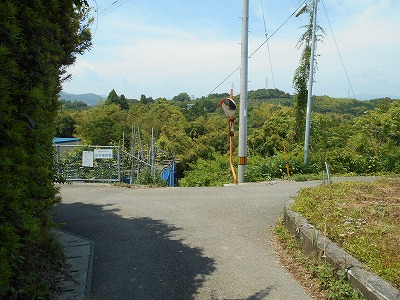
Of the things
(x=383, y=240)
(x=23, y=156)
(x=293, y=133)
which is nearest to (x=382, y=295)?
(x=383, y=240)

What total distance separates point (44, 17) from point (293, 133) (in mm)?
12717

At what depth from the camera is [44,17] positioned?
3.28m

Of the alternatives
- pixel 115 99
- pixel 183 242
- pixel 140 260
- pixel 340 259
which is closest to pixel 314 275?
pixel 340 259

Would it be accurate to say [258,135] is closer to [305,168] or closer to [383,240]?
[305,168]

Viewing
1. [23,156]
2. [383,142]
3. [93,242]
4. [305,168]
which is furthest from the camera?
[383,142]

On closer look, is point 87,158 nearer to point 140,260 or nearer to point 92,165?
point 92,165

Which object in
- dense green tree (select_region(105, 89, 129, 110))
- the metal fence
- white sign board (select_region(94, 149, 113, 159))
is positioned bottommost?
the metal fence

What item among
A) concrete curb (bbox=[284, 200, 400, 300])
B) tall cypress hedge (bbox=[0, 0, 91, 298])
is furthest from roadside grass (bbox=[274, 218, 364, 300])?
tall cypress hedge (bbox=[0, 0, 91, 298])

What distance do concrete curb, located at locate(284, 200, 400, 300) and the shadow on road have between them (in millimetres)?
1327

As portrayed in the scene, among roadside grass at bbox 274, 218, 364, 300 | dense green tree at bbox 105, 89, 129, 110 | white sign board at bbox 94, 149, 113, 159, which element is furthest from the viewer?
dense green tree at bbox 105, 89, 129, 110

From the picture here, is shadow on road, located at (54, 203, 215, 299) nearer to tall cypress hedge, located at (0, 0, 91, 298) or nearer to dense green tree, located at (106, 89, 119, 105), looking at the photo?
A: tall cypress hedge, located at (0, 0, 91, 298)

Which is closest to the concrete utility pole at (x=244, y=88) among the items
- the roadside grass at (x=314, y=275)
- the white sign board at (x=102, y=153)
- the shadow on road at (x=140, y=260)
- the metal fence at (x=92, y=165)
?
the metal fence at (x=92, y=165)

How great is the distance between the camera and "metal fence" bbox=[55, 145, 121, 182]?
11.9 m

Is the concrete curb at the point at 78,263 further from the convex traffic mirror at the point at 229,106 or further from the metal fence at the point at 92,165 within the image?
the convex traffic mirror at the point at 229,106
